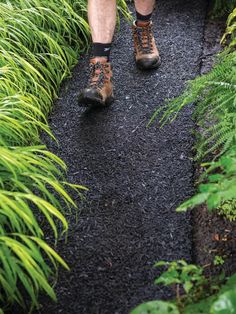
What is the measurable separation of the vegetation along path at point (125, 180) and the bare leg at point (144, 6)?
36 cm

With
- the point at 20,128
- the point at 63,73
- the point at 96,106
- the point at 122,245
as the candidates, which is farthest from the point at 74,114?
the point at 122,245

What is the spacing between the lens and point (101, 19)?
316 centimetres

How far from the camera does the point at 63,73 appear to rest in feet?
11.2

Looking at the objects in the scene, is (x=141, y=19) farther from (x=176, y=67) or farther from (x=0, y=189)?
(x=0, y=189)

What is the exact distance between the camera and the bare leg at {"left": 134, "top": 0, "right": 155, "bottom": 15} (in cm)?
341

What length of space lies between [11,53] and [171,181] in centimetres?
117

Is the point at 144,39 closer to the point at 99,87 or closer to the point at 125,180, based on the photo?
the point at 99,87

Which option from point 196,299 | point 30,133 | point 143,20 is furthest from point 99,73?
point 196,299

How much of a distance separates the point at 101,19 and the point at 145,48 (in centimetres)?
44

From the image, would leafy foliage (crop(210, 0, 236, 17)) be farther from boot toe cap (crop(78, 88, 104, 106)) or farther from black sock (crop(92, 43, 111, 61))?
boot toe cap (crop(78, 88, 104, 106))

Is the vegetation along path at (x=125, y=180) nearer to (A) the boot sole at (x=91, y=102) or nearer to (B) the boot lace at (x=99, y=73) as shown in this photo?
(A) the boot sole at (x=91, y=102)

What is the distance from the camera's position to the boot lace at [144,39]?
3.47 meters

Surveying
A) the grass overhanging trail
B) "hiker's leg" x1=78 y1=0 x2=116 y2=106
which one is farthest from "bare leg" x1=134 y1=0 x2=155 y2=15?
the grass overhanging trail

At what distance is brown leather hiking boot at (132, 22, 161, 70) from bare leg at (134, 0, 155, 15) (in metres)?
0.08
